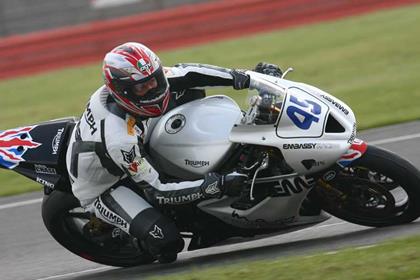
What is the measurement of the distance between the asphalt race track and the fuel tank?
2.22 ft

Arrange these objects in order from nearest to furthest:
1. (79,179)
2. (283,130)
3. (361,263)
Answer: (361,263), (283,130), (79,179)

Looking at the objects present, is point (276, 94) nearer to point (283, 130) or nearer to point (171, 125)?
point (283, 130)

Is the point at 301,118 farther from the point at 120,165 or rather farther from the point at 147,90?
the point at 120,165

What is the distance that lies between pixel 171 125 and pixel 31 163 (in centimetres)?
100

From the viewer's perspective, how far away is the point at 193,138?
19.5 ft

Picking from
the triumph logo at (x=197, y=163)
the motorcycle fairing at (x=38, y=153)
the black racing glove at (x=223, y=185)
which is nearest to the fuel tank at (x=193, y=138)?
the triumph logo at (x=197, y=163)

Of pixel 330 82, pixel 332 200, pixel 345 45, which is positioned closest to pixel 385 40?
pixel 345 45

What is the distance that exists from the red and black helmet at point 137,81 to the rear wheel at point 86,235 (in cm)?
94

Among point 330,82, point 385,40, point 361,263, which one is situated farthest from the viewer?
point 385,40

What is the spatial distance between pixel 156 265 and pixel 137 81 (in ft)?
4.63

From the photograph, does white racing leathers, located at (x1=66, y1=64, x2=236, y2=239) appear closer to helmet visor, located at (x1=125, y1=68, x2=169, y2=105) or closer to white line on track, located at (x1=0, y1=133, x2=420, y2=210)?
helmet visor, located at (x1=125, y1=68, x2=169, y2=105)

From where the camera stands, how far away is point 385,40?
14602 millimetres

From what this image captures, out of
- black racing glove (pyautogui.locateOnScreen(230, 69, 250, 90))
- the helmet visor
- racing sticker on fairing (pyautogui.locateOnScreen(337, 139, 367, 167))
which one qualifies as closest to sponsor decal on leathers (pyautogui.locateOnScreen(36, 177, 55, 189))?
the helmet visor

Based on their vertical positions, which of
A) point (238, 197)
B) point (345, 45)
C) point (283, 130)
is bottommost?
point (345, 45)
